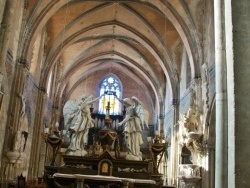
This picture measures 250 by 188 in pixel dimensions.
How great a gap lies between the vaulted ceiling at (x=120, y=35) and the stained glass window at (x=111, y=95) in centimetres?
233

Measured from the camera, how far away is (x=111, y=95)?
2897cm

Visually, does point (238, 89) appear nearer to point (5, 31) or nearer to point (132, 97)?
point (5, 31)

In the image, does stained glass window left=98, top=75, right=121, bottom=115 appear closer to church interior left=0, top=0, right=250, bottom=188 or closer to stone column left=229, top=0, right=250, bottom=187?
church interior left=0, top=0, right=250, bottom=188

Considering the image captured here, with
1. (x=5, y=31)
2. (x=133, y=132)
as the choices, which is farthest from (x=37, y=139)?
(x=5, y=31)

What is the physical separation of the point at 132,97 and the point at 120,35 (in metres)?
7.05

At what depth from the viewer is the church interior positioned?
6.50m

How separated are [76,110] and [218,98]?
10.6 meters

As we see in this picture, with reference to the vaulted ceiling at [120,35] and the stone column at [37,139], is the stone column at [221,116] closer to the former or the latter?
the vaulted ceiling at [120,35]

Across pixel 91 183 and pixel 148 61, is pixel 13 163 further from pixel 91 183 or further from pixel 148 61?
pixel 148 61

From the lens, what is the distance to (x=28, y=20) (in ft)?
50.0

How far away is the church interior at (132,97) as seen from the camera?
6.50m

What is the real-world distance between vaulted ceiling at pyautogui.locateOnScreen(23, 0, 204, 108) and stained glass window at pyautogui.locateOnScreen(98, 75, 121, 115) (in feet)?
7.63

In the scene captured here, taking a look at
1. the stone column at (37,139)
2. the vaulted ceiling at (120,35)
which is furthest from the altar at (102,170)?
the vaulted ceiling at (120,35)

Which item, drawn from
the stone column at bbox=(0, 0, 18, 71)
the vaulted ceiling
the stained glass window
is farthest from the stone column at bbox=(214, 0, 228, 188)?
the stained glass window
